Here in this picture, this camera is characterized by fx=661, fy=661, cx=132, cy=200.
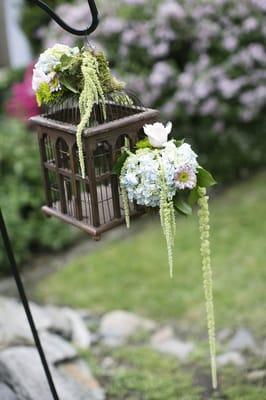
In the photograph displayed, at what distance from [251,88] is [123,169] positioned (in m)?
A: 4.68

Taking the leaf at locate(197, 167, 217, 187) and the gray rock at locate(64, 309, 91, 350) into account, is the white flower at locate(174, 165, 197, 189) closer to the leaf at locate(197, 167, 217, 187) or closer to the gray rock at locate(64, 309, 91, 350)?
the leaf at locate(197, 167, 217, 187)

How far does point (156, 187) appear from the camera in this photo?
7.41ft

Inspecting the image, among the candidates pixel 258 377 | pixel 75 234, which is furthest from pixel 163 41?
pixel 258 377

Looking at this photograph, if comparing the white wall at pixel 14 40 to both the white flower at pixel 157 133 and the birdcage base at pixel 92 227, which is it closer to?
the birdcage base at pixel 92 227

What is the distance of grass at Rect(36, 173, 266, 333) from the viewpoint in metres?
4.64

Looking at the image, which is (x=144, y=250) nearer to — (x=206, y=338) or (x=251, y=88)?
(x=206, y=338)

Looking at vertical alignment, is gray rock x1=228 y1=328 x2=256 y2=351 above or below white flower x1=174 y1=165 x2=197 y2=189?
below

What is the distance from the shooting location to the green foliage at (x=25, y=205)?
19.4 ft

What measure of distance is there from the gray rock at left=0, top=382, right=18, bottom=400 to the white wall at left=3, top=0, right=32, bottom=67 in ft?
26.5

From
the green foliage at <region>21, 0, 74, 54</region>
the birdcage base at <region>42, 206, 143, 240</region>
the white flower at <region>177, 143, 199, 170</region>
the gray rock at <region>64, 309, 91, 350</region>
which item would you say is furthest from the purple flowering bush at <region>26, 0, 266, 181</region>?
the white flower at <region>177, 143, 199, 170</region>

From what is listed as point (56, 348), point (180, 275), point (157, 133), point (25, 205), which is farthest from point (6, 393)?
point (25, 205)

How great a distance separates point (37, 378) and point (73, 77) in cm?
180

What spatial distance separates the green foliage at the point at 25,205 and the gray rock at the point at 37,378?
2.15 meters

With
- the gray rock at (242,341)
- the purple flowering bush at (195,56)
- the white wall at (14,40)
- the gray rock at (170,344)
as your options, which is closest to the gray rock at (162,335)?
the gray rock at (170,344)
